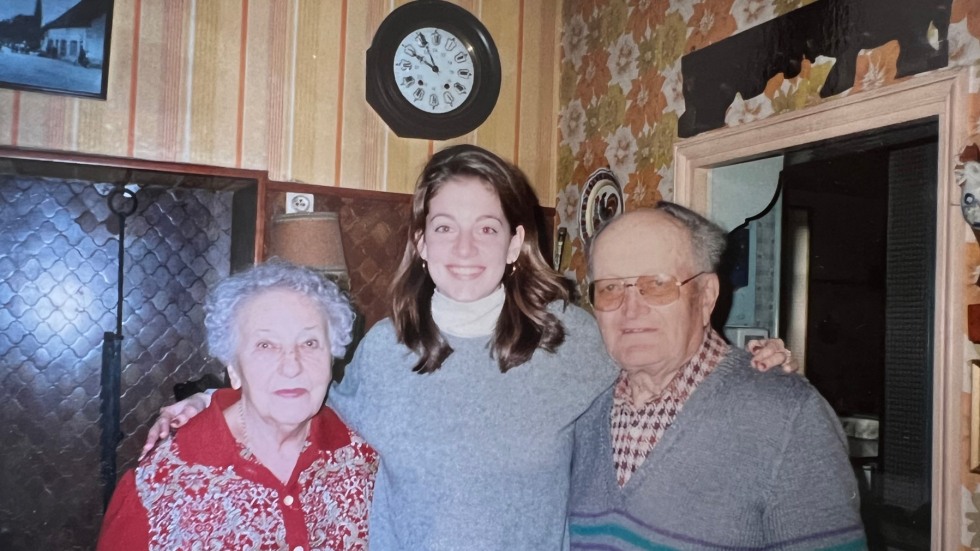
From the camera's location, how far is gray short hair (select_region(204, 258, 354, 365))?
1354mm

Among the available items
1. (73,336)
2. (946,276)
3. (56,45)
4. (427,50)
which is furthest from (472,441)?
(56,45)

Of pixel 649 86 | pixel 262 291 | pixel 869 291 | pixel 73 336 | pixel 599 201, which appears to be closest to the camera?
pixel 262 291

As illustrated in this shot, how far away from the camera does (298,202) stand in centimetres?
270

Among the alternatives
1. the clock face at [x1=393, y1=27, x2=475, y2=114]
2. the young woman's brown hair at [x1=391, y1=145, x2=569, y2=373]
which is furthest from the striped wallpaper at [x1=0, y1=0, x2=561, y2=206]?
the young woman's brown hair at [x1=391, y1=145, x2=569, y2=373]

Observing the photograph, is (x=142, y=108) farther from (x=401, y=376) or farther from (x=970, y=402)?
(x=970, y=402)

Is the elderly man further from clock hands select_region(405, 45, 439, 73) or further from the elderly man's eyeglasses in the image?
clock hands select_region(405, 45, 439, 73)

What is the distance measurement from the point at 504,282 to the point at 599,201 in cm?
137

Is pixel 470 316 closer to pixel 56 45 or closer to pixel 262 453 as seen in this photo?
pixel 262 453

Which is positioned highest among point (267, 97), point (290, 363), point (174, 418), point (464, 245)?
point (267, 97)

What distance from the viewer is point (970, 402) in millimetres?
1412

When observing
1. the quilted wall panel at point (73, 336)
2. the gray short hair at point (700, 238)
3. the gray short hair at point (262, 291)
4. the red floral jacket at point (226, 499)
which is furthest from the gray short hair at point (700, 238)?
the quilted wall panel at point (73, 336)

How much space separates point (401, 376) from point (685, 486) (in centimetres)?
61

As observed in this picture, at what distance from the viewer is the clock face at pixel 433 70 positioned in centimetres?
281

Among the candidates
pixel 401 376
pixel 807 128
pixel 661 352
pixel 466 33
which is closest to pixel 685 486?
pixel 661 352
